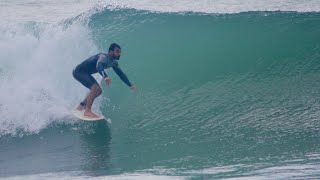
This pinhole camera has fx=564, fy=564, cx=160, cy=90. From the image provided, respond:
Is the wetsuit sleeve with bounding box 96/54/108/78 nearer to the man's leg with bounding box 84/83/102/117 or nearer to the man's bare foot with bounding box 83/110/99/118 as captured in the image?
the man's leg with bounding box 84/83/102/117

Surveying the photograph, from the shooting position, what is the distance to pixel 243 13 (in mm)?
14578

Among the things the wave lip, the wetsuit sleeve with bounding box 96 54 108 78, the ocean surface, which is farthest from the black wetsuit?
the wave lip

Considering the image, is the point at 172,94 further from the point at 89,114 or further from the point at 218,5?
the point at 218,5

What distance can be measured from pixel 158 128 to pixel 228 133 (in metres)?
1.19

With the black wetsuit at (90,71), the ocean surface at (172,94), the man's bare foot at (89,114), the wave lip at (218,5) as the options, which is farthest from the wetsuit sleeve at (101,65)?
the wave lip at (218,5)

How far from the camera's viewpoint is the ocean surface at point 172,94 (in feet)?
25.0

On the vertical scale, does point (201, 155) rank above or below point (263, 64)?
below

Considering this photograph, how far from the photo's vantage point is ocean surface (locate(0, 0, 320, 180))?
7605 millimetres

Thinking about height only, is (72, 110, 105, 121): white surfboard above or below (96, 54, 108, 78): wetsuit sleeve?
below

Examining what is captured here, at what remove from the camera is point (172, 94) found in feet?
36.1

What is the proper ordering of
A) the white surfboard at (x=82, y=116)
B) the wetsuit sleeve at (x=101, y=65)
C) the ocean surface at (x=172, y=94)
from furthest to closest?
1. the white surfboard at (x=82, y=116)
2. the wetsuit sleeve at (x=101, y=65)
3. the ocean surface at (x=172, y=94)

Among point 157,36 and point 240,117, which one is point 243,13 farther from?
point 240,117

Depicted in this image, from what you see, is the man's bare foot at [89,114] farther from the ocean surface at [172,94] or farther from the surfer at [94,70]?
the ocean surface at [172,94]

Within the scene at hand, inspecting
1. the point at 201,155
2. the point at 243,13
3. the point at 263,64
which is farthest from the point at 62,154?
the point at 243,13
